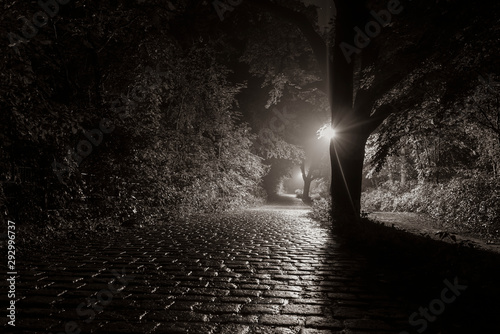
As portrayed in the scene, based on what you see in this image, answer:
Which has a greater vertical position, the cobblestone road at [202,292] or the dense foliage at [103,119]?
the dense foliage at [103,119]

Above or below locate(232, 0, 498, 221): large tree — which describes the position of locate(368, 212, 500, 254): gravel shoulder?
below

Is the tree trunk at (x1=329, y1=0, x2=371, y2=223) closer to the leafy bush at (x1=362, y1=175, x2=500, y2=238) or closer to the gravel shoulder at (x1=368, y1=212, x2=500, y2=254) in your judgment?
the gravel shoulder at (x1=368, y1=212, x2=500, y2=254)

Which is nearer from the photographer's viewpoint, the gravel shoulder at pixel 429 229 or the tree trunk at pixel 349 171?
the gravel shoulder at pixel 429 229

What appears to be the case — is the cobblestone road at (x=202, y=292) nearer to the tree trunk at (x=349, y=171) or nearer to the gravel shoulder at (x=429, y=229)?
the tree trunk at (x=349, y=171)

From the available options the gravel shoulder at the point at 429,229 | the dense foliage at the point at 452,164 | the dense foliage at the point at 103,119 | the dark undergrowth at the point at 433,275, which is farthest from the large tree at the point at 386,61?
the dense foliage at the point at 103,119

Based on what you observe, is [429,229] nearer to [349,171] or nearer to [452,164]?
[349,171]

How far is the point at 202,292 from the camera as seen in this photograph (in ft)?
12.8

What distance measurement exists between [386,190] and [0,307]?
2373 cm

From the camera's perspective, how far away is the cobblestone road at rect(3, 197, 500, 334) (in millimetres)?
3016

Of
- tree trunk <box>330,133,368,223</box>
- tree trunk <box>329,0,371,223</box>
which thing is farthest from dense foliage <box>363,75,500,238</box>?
tree trunk <box>329,0,371,223</box>

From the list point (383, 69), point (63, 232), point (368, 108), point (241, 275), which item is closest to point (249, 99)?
point (368, 108)

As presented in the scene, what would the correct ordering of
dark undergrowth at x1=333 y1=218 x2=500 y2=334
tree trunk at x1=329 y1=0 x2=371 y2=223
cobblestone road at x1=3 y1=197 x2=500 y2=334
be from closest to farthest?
1. cobblestone road at x1=3 y1=197 x2=500 y2=334
2. dark undergrowth at x1=333 y1=218 x2=500 y2=334
3. tree trunk at x1=329 y1=0 x2=371 y2=223

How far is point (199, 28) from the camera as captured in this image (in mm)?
16625

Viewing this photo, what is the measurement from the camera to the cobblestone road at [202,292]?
302 centimetres
